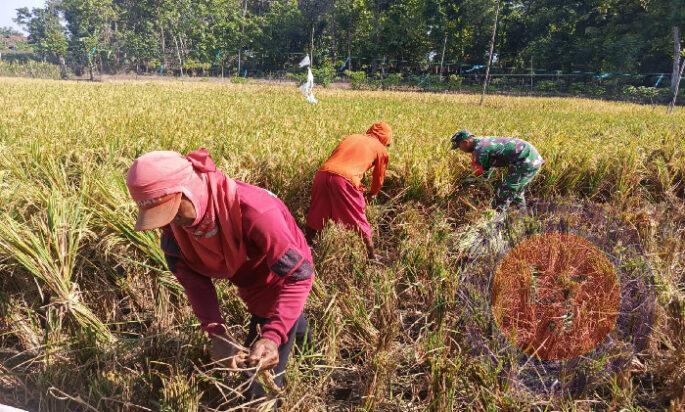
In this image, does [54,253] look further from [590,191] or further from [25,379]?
[590,191]

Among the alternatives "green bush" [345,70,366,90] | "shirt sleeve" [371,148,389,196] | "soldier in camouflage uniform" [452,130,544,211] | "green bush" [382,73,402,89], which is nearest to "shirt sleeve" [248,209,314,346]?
"shirt sleeve" [371,148,389,196]

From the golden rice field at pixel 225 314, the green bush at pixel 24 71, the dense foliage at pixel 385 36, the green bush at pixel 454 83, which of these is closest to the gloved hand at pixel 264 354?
the golden rice field at pixel 225 314

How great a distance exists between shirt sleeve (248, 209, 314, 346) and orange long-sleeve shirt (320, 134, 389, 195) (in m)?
1.62

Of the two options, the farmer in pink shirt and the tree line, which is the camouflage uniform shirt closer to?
the farmer in pink shirt

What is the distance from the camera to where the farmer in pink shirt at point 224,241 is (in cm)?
120

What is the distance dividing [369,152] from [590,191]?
83.1 inches

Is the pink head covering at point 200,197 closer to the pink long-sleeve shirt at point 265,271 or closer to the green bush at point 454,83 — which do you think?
the pink long-sleeve shirt at point 265,271

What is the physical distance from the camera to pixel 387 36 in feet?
122

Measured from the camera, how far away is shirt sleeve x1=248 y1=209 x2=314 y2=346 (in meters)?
1.40

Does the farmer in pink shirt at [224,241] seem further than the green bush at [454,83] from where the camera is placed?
No

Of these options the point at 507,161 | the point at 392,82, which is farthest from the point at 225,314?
the point at 392,82

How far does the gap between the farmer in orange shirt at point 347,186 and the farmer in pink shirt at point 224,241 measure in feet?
4.55

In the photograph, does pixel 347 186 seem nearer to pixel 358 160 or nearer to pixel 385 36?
pixel 358 160

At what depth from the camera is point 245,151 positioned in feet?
11.7
